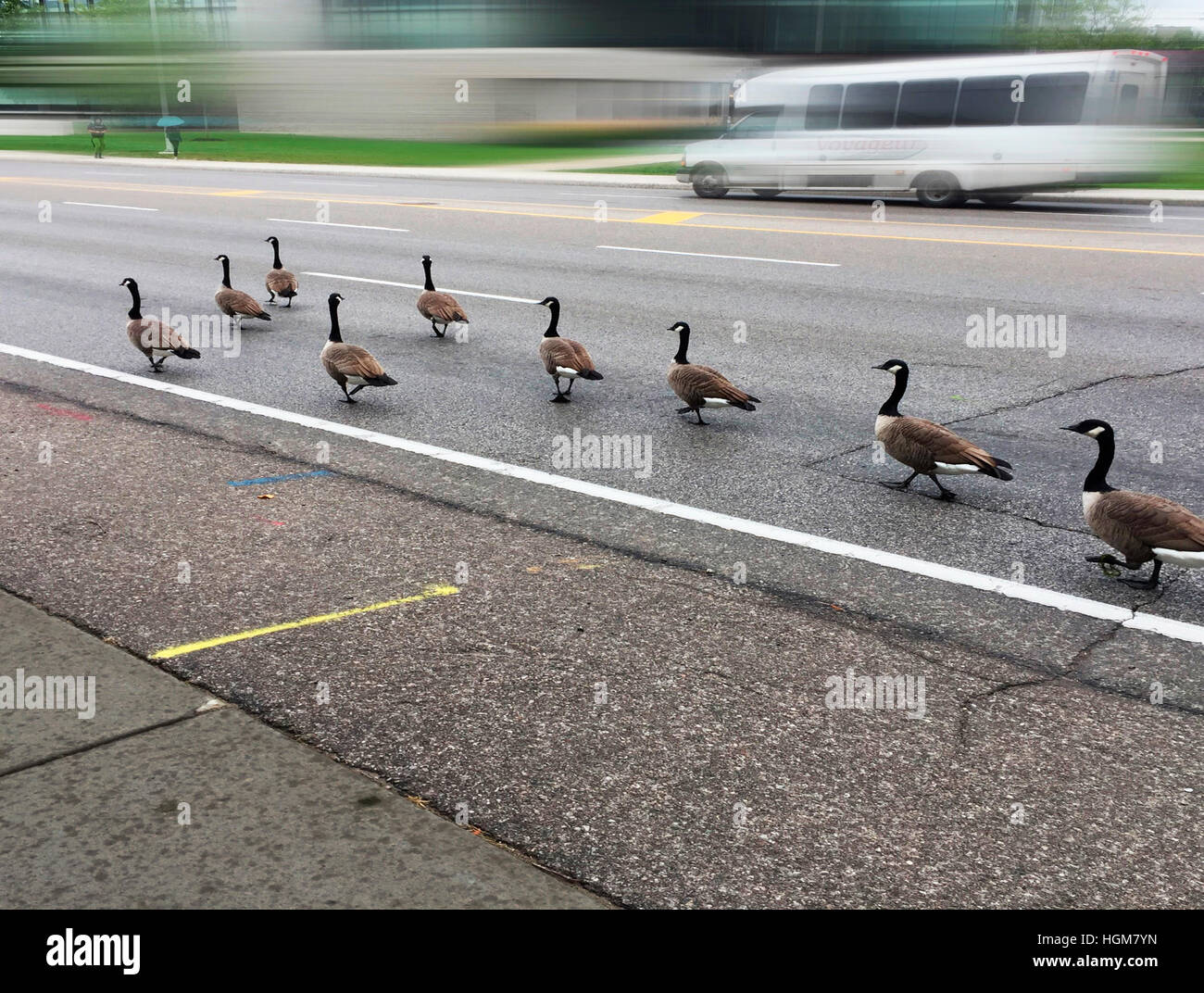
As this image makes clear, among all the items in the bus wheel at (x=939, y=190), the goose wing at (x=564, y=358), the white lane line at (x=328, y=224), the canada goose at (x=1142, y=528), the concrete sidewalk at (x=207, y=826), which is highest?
the bus wheel at (x=939, y=190)

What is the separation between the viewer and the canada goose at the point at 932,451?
6504 mm

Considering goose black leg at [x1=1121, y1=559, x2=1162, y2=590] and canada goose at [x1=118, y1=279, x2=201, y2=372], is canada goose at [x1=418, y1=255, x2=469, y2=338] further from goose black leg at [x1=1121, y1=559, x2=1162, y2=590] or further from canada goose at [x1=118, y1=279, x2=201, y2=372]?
goose black leg at [x1=1121, y1=559, x2=1162, y2=590]

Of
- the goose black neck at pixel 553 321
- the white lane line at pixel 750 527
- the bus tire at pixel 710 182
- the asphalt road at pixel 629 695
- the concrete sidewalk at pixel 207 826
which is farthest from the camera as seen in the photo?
the bus tire at pixel 710 182

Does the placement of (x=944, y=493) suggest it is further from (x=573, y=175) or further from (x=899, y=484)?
(x=573, y=175)

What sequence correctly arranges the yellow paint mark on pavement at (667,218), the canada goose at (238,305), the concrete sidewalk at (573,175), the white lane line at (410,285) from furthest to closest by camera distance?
the yellow paint mark on pavement at (667,218) → the white lane line at (410,285) → the canada goose at (238,305) → the concrete sidewalk at (573,175)

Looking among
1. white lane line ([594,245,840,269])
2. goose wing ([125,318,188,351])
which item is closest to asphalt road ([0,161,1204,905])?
goose wing ([125,318,188,351])

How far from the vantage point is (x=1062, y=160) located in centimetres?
2177

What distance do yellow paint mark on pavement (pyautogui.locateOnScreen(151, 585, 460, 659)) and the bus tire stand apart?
20346 millimetres

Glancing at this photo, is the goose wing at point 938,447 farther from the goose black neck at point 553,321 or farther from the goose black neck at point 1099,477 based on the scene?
the goose black neck at point 553,321

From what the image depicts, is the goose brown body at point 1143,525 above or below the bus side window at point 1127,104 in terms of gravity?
below

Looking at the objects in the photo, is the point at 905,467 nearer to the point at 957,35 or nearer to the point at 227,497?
the point at 227,497

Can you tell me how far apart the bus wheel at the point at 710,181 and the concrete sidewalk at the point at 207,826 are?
21886mm

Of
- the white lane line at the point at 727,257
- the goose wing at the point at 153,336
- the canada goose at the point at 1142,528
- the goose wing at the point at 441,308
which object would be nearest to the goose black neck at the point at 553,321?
the goose wing at the point at 441,308
